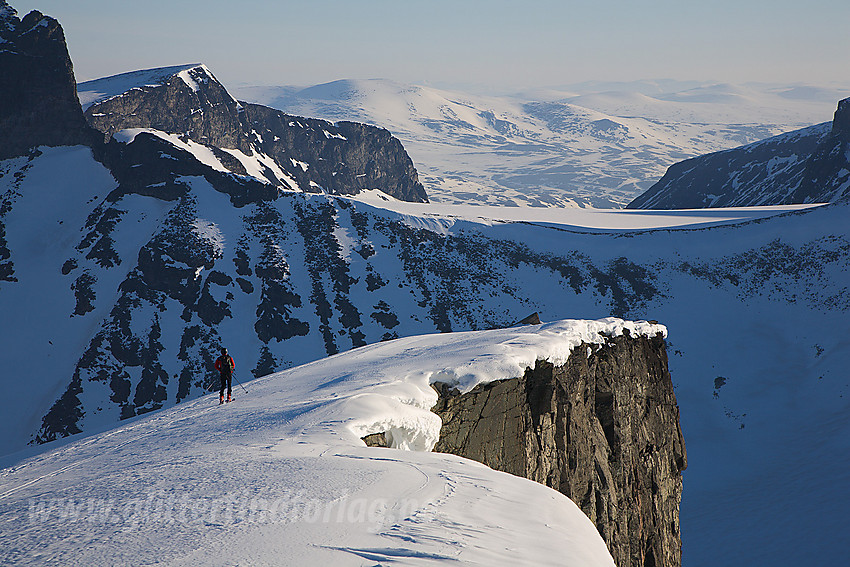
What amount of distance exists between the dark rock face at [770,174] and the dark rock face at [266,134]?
72086mm

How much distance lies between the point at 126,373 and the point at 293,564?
187ft

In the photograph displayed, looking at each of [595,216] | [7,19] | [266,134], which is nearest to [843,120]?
[595,216]

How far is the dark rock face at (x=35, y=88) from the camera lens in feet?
283

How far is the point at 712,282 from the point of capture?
67062 millimetres

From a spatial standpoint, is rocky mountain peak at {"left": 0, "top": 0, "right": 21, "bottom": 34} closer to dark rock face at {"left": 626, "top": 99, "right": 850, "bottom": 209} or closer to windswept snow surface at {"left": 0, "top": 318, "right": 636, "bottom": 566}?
windswept snow surface at {"left": 0, "top": 318, "right": 636, "bottom": 566}

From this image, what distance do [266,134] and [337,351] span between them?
294 feet

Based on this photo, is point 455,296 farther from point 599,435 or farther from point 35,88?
point 35,88

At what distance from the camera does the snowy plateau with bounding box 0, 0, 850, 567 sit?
26.9ft

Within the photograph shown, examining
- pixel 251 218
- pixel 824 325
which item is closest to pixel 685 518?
pixel 824 325

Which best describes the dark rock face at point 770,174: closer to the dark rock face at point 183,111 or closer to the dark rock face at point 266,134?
the dark rock face at point 266,134

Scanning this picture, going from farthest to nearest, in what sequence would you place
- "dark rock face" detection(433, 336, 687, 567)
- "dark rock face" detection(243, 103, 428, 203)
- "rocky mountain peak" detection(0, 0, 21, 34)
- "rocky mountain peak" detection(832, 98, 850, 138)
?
"dark rock face" detection(243, 103, 428, 203)
"rocky mountain peak" detection(832, 98, 850, 138)
"rocky mountain peak" detection(0, 0, 21, 34)
"dark rock face" detection(433, 336, 687, 567)

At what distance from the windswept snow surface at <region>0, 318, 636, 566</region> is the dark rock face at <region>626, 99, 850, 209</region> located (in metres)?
113

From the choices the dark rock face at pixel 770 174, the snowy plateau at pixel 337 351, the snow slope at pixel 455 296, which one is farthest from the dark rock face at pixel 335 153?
the dark rock face at pixel 770 174

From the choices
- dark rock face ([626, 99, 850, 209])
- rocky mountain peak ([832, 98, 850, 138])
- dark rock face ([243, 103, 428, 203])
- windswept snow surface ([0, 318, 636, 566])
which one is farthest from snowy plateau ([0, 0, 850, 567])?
rocky mountain peak ([832, 98, 850, 138])
